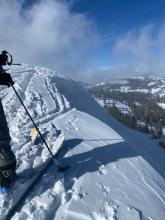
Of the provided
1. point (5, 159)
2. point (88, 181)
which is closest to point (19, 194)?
point (5, 159)

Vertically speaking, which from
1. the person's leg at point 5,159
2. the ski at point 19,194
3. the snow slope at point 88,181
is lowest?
the snow slope at point 88,181

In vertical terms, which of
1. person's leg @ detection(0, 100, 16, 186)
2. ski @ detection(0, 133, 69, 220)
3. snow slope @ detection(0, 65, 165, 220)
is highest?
person's leg @ detection(0, 100, 16, 186)

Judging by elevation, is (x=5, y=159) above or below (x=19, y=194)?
above

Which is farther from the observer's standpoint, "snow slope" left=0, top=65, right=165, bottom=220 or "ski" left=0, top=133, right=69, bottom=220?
"snow slope" left=0, top=65, right=165, bottom=220

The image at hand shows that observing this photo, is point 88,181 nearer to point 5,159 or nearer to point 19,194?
point 19,194

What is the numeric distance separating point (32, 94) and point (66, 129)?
1015 cm

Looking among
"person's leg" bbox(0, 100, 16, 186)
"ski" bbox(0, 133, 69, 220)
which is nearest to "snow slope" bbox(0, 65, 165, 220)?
"ski" bbox(0, 133, 69, 220)

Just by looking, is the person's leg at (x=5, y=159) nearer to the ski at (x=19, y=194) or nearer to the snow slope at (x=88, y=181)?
the ski at (x=19, y=194)

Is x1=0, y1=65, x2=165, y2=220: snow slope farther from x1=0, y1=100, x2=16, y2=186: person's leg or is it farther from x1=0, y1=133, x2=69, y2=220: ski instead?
x1=0, y1=100, x2=16, y2=186: person's leg

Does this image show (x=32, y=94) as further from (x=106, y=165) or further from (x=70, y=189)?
(x=70, y=189)

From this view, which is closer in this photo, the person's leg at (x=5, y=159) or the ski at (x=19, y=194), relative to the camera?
the ski at (x=19, y=194)

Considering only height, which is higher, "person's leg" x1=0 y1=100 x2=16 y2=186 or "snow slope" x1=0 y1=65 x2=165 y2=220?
"person's leg" x1=0 y1=100 x2=16 y2=186

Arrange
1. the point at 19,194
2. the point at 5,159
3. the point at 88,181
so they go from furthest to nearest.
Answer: the point at 88,181, the point at 19,194, the point at 5,159

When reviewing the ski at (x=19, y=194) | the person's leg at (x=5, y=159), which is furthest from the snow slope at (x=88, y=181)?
the person's leg at (x=5, y=159)
